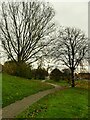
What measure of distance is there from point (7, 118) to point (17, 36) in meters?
40.3

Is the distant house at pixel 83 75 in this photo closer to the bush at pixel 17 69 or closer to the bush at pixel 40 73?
the bush at pixel 17 69

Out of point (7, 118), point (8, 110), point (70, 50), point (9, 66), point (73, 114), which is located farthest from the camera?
point (70, 50)

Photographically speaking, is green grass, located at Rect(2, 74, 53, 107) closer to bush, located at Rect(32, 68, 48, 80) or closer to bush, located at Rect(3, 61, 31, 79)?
bush, located at Rect(3, 61, 31, 79)

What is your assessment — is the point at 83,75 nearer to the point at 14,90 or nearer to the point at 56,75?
the point at 56,75

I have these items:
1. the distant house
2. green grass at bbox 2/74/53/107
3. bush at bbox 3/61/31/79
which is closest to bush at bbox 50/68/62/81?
the distant house

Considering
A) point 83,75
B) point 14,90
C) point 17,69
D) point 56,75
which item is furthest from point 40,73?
point 14,90

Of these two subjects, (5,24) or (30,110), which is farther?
(5,24)

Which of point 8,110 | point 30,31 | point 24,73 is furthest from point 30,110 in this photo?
point 30,31

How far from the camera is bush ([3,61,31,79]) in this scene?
4916 centimetres

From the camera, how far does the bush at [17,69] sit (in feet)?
161

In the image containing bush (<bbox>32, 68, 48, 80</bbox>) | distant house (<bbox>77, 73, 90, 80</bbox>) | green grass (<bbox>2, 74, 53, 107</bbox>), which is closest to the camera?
green grass (<bbox>2, 74, 53, 107</bbox>)

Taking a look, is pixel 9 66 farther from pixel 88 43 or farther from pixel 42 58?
pixel 88 43

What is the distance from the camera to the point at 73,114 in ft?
56.4

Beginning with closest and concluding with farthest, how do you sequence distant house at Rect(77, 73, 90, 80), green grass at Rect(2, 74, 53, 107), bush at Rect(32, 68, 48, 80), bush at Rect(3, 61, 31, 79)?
green grass at Rect(2, 74, 53, 107)
bush at Rect(3, 61, 31, 79)
distant house at Rect(77, 73, 90, 80)
bush at Rect(32, 68, 48, 80)
